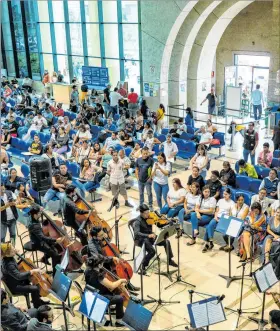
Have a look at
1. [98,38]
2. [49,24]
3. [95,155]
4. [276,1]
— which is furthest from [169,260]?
[49,24]

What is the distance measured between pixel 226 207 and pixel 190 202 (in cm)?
77

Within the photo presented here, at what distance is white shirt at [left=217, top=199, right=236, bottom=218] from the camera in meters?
8.50

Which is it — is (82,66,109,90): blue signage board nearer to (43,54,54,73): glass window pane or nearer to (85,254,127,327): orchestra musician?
(43,54,54,73): glass window pane

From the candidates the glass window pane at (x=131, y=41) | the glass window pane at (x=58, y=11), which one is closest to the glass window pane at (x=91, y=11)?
the glass window pane at (x=58, y=11)

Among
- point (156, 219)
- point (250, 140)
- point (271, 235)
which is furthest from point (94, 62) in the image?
point (271, 235)

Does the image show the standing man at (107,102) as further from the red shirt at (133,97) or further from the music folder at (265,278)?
the music folder at (265,278)

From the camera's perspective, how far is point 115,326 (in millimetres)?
6746

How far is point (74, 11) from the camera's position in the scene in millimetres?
23312

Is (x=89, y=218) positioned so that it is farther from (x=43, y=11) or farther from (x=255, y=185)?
(x=43, y=11)

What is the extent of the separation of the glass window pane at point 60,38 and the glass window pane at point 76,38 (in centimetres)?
74

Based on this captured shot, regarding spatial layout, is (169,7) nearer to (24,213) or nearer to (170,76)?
(170,76)

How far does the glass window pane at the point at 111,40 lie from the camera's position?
21652mm

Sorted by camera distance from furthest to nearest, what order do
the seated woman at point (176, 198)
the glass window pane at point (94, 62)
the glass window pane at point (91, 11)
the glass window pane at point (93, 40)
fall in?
the glass window pane at point (94, 62), the glass window pane at point (93, 40), the glass window pane at point (91, 11), the seated woman at point (176, 198)

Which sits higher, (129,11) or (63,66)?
(129,11)
